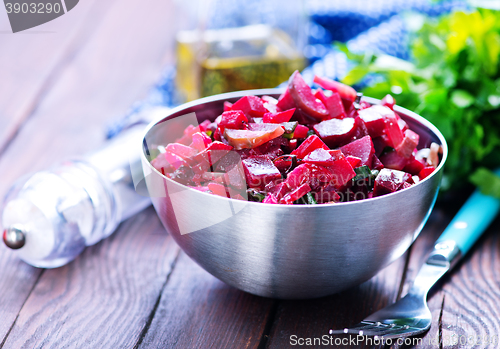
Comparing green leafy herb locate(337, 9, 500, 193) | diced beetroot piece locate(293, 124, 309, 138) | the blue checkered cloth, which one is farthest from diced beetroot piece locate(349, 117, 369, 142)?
the blue checkered cloth

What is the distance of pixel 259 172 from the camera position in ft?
2.97

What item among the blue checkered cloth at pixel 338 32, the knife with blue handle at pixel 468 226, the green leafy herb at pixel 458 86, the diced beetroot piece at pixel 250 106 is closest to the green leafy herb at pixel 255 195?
the diced beetroot piece at pixel 250 106

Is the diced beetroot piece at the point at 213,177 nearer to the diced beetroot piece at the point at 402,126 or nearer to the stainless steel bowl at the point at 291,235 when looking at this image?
the stainless steel bowl at the point at 291,235

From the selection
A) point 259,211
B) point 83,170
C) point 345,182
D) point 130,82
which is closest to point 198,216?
point 259,211

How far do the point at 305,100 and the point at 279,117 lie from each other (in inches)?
3.3

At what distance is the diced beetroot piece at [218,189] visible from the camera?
91cm

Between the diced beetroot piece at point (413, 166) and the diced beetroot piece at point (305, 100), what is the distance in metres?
0.20

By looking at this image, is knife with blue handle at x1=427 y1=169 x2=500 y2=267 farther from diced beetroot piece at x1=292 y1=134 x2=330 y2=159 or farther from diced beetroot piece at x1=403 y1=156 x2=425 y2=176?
diced beetroot piece at x1=292 y1=134 x2=330 y2=159

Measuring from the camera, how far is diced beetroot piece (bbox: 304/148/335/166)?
896 mm

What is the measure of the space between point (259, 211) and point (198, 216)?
126mm

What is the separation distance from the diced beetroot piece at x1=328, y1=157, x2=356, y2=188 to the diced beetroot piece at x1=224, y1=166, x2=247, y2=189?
0.53 feet

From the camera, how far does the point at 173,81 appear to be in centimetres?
212

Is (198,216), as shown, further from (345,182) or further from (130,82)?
(130,82)

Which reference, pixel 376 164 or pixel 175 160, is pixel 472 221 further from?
pixel 175 160
